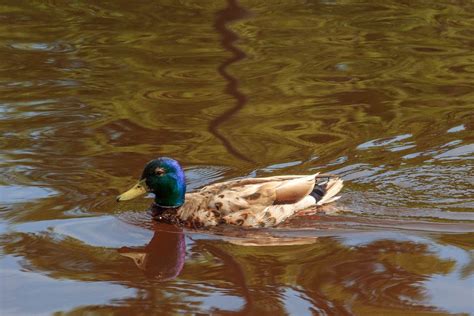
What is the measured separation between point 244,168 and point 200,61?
4295 millimetres

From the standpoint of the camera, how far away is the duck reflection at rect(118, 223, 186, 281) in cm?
802

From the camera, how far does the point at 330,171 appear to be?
33.8ft

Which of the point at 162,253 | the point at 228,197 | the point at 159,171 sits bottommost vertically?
the point at 162,253

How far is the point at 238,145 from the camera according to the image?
11070 millimetres

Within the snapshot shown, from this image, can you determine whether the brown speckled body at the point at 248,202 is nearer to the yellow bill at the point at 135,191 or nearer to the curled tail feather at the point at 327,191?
the curled tail feather at the point at 327,191

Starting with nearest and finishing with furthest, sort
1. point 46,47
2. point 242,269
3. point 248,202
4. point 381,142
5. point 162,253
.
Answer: point 242,269, point 162,253, point 248,202, point 381,142, point 46,47

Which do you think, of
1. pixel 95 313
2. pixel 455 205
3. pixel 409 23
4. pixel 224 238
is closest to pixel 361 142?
pixel 455 205

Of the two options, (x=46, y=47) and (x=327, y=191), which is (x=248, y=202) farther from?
(x=46, y=47)

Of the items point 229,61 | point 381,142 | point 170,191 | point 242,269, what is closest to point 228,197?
point 170,191

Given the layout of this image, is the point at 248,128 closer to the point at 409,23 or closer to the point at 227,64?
the point at 227,64

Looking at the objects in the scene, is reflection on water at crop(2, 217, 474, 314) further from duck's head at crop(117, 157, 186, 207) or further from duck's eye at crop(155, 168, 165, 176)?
duck's eye at crop(155, 168, 165, 176)

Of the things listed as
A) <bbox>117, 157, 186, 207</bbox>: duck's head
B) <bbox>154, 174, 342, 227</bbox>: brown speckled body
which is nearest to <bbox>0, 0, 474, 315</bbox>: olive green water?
<bbox>154, 174, 342, 227</bbox>: brown speckled body

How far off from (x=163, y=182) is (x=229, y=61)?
17.3 ft

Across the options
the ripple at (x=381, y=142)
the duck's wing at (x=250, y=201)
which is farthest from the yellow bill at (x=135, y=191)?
the ripple at (x=381, y=142)
